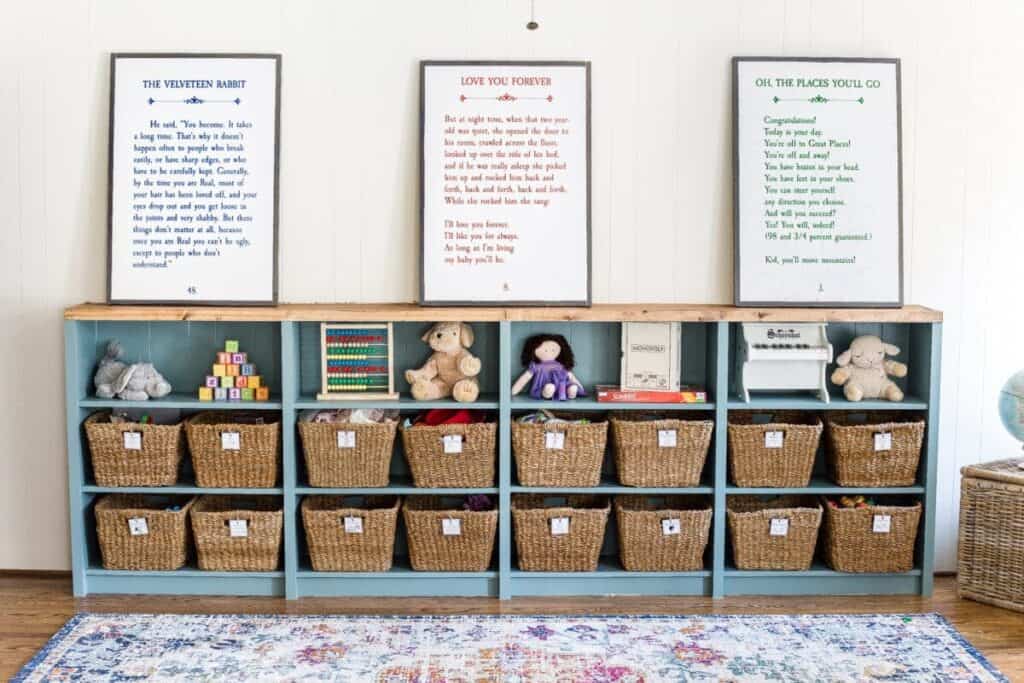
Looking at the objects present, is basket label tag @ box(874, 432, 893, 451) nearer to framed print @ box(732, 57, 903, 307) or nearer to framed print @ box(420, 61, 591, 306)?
framed print @ box(732, 57, 903, 307)

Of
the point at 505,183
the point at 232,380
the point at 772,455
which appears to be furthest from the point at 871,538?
the point at 232,380

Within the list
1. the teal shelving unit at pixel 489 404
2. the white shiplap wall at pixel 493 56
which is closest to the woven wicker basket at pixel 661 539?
the teal shelving unit at pixel 489 404

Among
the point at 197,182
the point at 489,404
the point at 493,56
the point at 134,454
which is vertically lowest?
the point at 134,454

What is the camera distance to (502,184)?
13.8 feet

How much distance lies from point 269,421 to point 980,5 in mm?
3000

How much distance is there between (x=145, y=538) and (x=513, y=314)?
1528 millimetres

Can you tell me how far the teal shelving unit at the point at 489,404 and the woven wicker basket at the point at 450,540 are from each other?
0.04 m

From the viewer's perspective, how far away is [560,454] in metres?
4.09

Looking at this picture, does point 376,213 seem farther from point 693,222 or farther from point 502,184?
point 693,222

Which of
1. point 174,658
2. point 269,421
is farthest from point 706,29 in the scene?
point 174,658

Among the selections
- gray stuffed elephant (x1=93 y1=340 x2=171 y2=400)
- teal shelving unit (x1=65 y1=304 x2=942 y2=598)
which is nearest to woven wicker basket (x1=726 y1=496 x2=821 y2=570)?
teal shelving unit (x1=65 y1=304 x2=942 y2=598)

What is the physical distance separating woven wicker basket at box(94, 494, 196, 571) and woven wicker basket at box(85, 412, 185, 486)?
0.11m

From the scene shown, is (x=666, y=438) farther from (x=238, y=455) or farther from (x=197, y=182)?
(x=197, y=182)

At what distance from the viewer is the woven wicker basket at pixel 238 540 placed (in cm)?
410
